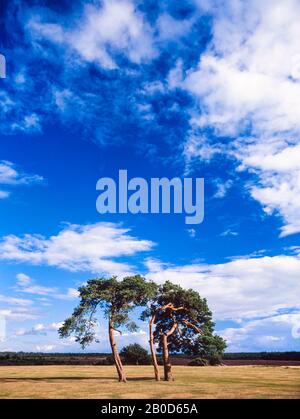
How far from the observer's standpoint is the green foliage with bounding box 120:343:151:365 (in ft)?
282

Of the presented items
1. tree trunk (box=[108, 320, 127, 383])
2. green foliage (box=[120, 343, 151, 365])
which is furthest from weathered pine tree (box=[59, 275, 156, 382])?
green foliage (box=[120, 343, 151, 365])

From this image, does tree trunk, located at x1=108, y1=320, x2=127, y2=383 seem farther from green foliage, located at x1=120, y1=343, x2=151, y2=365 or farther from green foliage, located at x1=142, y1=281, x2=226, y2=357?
green foliage, located at x1=120, y1=343, x2=151, y2=365

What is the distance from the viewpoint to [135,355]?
86.4 metres

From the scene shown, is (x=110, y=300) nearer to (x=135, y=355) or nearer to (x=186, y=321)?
(x=186, y=321)

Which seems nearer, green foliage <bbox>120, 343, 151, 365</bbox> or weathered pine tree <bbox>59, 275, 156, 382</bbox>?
weathered pine tree <bbox>59, 275, 156, 382</bbox>

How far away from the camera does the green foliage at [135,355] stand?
3386 inches

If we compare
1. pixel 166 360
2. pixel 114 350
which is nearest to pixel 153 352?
pixel 166 360

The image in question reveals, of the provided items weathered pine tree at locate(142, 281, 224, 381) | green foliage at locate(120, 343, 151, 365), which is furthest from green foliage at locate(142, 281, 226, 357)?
green foliage at locate(120, 343, 151, 365)

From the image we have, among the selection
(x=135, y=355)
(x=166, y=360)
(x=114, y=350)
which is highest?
(x=114, y=350)

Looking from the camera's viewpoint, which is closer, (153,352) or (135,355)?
(153,352)

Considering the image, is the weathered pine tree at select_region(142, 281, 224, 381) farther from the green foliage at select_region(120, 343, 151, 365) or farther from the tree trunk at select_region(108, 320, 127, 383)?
the green foliage at select_region(120, 343, 151, 365)

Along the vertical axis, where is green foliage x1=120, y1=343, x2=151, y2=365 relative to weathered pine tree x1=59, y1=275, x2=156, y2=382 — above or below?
below
